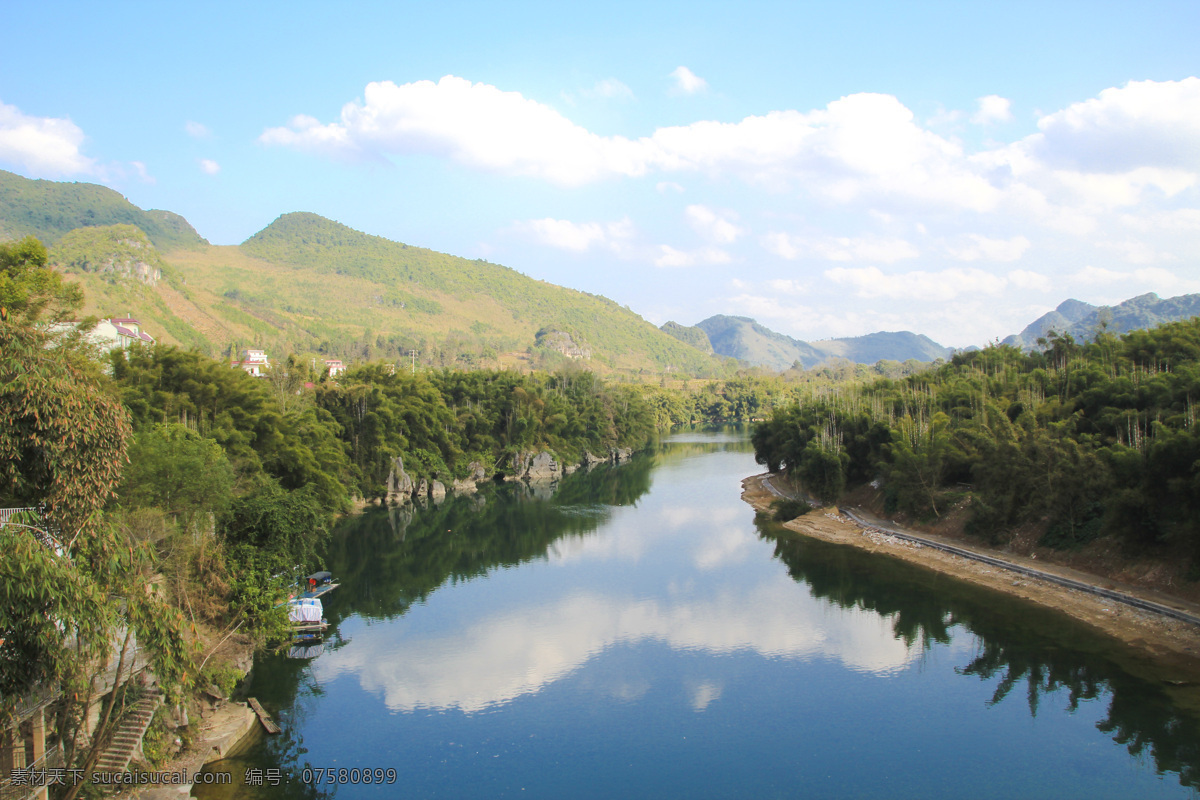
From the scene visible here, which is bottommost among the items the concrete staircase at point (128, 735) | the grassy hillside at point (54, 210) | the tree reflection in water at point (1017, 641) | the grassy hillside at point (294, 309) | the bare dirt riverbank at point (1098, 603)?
the tree reflection in water at point (1017, 641)

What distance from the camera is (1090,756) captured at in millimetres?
13312

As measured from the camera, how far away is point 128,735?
438 inches

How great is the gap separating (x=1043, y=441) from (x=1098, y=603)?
21.1 ft

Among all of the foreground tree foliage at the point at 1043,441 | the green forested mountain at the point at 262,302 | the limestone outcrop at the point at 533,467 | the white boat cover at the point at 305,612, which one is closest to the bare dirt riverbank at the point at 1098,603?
the foreground tree foliage at the point at 1043,441

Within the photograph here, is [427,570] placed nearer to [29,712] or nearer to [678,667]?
[678,667]

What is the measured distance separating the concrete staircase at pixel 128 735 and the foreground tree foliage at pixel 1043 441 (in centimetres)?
2272

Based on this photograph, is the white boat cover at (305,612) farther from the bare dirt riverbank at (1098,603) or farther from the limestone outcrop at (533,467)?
the limestone outcrop at (533,467)

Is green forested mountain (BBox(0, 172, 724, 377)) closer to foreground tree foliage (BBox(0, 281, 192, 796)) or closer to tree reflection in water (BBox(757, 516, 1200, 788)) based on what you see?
tree reflection in water (BBox(757, 516, 1200, 788))

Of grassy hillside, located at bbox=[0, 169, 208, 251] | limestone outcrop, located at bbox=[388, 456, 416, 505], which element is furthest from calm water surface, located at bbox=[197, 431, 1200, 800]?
grassy hillside, located at bbox=[0, 169, 208, 251]

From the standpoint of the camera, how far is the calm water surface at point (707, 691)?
12883mm

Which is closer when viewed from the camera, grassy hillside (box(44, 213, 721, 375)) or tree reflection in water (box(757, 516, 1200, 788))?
tree reflection in water (box(757, 516, 1200, 788))

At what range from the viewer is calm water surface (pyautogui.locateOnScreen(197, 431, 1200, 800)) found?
12.9m

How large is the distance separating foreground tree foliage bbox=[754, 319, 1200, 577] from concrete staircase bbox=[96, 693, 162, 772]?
22723 millimetres

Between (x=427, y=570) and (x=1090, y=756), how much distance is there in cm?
2109
